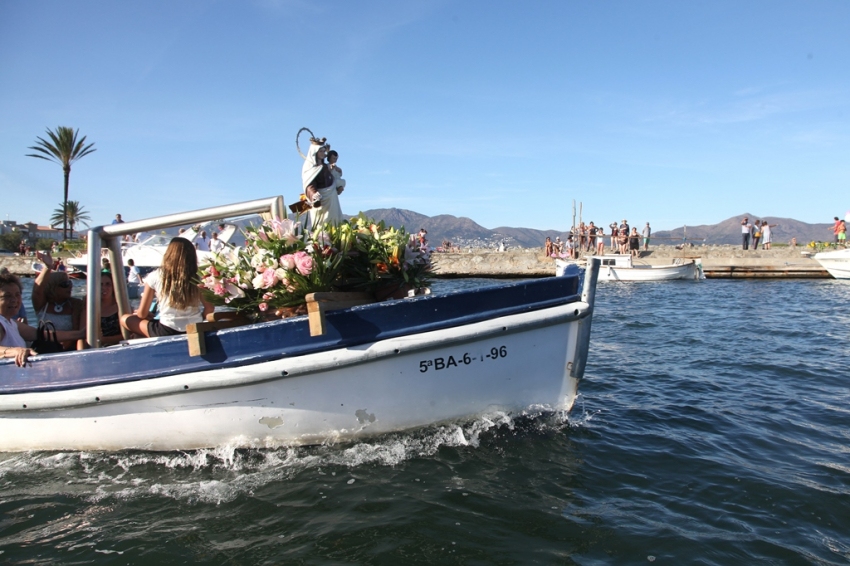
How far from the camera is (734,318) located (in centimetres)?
1584

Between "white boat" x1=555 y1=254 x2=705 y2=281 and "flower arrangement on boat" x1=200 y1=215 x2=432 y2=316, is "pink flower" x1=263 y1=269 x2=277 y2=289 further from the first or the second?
"white boat" x1=555 y1=254 x2=705 y2=281

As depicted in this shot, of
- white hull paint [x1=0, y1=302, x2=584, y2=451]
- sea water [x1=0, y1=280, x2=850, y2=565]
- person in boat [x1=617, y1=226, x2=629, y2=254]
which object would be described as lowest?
sea water [x1=0, y1=280, x2=850, y2=565]

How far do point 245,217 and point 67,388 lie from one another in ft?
7.25

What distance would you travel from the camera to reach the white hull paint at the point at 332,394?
16.6 feet

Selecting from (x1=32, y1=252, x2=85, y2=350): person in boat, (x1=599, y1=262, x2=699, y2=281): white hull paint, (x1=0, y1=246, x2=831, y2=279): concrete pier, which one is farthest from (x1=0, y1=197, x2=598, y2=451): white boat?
(x1=599, y1=262, x2=699, y2=281): white hull paint

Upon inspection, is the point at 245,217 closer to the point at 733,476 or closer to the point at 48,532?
the point at 48,532

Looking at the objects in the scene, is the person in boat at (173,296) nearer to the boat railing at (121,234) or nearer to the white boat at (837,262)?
the boat railing at (121,234)

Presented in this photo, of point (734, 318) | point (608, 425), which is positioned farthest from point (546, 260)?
point (608, 425)

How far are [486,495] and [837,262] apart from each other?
3204 centimetres

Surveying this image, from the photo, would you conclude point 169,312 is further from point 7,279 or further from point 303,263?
point 7,279

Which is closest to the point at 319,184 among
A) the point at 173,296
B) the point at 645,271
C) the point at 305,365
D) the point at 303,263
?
the point at 303,263

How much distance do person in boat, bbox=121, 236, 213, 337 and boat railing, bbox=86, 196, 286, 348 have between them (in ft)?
0.72

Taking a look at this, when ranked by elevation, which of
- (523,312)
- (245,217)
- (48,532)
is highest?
(245,217)

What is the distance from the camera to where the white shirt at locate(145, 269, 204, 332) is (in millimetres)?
5457
